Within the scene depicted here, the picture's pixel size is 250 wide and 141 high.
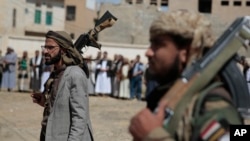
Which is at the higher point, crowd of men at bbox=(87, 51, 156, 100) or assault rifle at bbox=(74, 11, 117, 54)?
assault rifle at bbox=(74, 11, 117, 54)

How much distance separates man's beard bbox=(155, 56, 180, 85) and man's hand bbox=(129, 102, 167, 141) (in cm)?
15

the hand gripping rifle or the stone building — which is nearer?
the hand gripping rifle

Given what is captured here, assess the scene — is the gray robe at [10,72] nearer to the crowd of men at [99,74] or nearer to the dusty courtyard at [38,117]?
the crowd of men at [99,74]

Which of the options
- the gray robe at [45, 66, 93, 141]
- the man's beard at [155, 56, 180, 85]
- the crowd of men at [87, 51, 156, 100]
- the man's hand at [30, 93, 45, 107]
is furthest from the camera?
the crowd of men at [87, 51, 156, 100]

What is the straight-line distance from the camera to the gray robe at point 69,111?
4070 mm

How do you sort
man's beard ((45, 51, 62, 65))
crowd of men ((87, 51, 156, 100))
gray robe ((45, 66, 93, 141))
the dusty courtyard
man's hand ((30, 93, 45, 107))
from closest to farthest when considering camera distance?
gray robe ((45, 66, 93, 141)) → man's beard ((45, 51, 62, 65)) → man's hand ((30, 93, 45, 107)) → the dusty courtyard → crowd of men ((87, 51, 156, 100))

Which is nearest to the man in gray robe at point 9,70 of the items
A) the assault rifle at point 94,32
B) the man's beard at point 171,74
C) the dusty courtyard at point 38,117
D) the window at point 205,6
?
the dusty courtyard at point 38,117

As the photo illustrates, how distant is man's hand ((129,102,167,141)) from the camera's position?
214cm

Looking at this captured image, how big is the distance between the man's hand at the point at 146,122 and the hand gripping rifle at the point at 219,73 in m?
0.03

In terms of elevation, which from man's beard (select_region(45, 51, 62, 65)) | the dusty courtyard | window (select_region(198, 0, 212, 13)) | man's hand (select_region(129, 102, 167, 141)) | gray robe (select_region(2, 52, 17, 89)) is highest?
window (select_region(198, 0, 212, 13))

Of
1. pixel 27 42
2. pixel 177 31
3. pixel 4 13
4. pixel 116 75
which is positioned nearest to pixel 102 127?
pixel 116 75

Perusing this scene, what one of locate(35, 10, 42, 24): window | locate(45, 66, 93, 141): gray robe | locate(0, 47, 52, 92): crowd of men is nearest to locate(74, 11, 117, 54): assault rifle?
locate(45, 66, 93, 141): gray robe

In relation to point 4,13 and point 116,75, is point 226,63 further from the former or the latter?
point 4,13

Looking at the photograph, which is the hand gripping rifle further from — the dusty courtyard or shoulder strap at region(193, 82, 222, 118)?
the dusty courtyard
